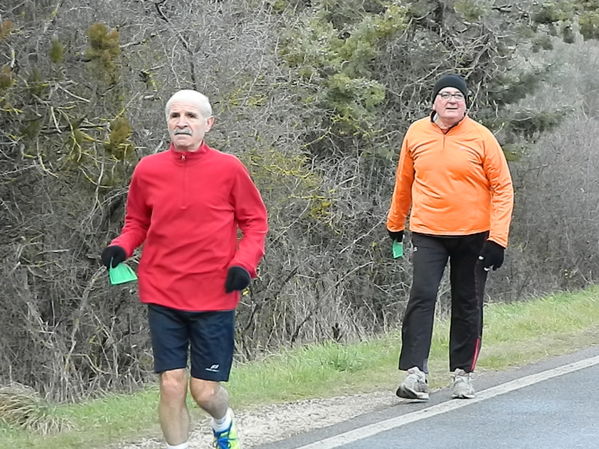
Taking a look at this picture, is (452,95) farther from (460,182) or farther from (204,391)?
(204,391)

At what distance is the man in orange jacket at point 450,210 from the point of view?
24.1 ft

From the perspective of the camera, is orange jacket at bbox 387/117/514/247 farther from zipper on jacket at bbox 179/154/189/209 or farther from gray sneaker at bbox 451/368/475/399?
zipper on jacket at bbox 179/154/189/209

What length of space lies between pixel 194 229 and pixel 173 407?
32.8 inches

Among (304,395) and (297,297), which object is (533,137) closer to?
(297,297)

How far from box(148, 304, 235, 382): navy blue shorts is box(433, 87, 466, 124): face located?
250 centimetres

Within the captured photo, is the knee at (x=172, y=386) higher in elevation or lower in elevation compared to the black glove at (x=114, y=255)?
lower

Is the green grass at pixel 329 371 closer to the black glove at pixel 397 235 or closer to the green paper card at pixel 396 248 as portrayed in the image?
the green paper card at pixel 396 248

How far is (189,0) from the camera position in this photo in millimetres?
11672

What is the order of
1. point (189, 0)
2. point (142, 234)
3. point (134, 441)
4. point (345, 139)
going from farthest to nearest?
point (345, 139) < point (189, 0) < point (134, 441) < point (142, 234)

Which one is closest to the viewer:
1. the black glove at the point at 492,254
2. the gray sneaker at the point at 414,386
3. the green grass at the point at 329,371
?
the green grass at the point at 329,371

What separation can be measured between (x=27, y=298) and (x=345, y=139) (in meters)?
6.68

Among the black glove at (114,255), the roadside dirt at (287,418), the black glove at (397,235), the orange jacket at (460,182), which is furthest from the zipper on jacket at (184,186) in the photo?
the black glove at (397,235)

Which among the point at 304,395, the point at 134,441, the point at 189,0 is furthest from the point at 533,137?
the point at 134,441

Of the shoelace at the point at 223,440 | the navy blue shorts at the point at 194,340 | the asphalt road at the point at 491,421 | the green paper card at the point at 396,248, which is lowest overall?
the asphalt road at the point at 491,421
